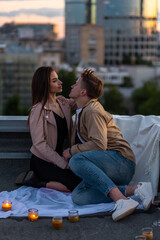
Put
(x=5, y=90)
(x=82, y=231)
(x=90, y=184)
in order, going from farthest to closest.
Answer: (x=5, y=90) → (x=90, y=184) → (x=82, y=231)

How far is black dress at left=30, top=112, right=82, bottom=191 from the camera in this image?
3.44 m

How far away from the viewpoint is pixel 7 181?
12.3 ft

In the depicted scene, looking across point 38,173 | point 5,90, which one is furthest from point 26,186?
point 5,90

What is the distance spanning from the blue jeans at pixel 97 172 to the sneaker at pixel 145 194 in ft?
0.48

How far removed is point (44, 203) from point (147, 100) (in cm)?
5257

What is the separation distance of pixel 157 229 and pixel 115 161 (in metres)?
0.62

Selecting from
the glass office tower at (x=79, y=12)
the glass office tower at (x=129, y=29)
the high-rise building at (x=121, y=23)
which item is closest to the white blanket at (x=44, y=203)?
the high-rise building at (x=121, y=23)

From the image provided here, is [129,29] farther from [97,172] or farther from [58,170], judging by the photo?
[97,172]

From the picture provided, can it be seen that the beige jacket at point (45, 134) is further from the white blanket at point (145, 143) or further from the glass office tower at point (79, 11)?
the glass office tower at point (79, 11)

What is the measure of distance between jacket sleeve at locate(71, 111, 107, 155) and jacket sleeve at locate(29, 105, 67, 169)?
33 cm

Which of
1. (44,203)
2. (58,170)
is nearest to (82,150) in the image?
(58,170)

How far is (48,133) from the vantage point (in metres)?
3.50

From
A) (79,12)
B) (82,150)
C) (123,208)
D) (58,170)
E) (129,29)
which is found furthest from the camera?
(79,12)

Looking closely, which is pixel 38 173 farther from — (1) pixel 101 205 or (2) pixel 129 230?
(2) pixel 129 230
